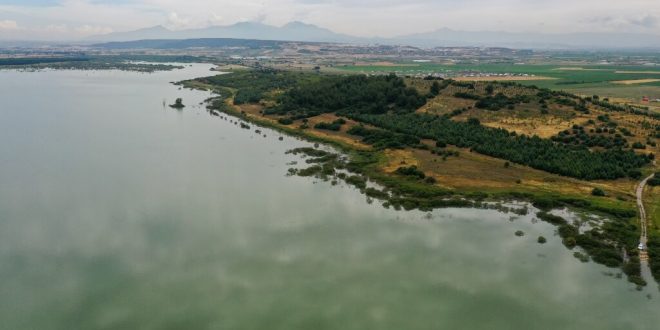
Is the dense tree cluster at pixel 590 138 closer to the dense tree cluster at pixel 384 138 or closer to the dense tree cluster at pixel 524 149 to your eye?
the dense tree cluster at pixel 524 149

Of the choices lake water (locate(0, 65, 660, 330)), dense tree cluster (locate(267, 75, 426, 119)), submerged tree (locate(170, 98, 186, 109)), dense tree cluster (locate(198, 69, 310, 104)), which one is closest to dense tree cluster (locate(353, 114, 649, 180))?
dense tree cluster (locate(267, 75, 426, 119))

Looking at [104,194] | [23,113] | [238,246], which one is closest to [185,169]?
[104,194]

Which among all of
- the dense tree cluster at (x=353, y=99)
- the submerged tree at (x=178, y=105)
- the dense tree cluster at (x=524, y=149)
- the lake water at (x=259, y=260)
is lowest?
the lake water at (x=259, y=260)

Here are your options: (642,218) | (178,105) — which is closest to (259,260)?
(642,218)

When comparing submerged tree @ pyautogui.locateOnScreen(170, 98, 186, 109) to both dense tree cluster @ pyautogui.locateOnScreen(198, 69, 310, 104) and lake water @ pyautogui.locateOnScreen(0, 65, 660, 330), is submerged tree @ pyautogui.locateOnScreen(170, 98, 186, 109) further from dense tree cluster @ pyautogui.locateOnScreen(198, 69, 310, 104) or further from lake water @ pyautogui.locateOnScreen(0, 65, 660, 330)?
lake water @ pyautogui.locateOnScreen(0, 65, 660, 330)

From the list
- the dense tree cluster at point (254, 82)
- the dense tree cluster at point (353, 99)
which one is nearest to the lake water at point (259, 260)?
the dense tree cluster at point (353, 99)

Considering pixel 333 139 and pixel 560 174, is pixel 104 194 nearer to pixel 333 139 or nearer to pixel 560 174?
pixel 333 139

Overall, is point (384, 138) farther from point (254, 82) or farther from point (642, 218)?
point (254, 82)

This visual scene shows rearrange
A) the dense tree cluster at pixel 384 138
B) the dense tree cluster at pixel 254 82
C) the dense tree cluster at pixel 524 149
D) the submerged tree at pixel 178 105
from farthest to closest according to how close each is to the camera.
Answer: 1. the dense tree cluster at pixel 254 82
2. the submerged tree at pixel 178 105
3. the dense tree cluster at pixel 384 138
4. the dense tree cluster at pixel 524 149
